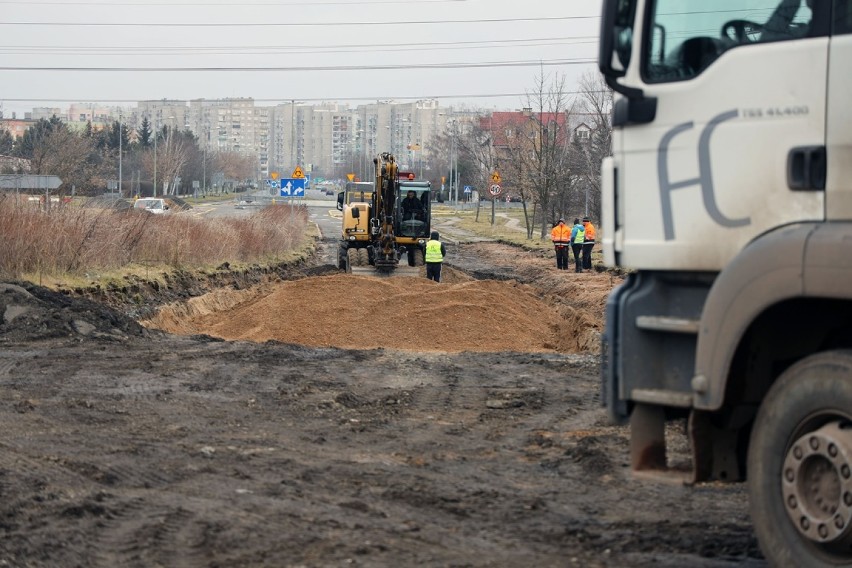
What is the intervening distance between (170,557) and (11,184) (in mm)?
29750

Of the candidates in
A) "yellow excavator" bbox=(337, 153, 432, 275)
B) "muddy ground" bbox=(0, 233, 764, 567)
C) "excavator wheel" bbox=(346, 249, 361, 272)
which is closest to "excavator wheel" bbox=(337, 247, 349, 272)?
"yellow excavator" bbox=(337, 153, 432, 275)

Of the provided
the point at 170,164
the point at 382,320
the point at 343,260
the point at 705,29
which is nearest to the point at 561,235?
the point at 343,260

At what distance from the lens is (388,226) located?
33031 millimetres

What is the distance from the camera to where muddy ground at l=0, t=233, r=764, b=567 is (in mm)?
6254

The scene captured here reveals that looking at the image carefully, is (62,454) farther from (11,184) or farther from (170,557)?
(11,184)

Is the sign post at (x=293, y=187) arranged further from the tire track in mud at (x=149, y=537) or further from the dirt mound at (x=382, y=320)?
→ the tire track in mud at (x=149, y=537)

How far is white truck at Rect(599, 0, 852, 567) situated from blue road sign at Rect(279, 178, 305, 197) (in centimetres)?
3725

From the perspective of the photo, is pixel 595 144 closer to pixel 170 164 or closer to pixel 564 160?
pixel 564 160

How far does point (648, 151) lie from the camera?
223 inches

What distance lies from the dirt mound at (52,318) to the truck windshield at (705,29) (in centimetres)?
1397

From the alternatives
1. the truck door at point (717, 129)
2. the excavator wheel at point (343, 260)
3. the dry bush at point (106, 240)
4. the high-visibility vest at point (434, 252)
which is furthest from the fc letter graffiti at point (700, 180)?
the excavator wheel at point (343, 260)

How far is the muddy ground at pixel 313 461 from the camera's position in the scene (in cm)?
625

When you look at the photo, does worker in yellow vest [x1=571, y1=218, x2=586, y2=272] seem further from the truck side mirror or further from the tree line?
the truck side mirror

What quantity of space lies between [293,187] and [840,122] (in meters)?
38.8
